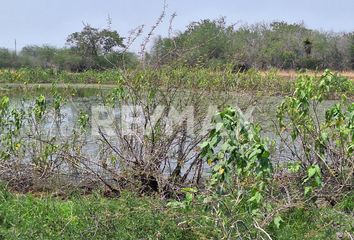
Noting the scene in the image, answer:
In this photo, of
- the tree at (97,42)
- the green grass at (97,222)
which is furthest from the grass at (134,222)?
the tree at (97,42)

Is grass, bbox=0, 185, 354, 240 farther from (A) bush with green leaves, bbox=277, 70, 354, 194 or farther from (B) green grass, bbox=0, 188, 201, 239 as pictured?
(A) bush with green leaves, bbox=277, 70, 354, 194

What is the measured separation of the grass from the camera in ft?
11.9

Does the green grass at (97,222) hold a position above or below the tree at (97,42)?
below

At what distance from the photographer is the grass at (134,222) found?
3613 millimetres

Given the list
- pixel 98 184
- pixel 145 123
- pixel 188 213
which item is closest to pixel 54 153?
pixel 98 184

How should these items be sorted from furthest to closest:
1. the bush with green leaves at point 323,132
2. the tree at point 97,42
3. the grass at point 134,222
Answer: the tree at point 97,42, the bush with green leaves at point 323,132, the grass at point 134,222

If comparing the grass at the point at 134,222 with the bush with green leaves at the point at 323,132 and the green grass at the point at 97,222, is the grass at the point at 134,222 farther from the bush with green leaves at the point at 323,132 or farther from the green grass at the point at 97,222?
the bush with green leaves at the point at 323,132

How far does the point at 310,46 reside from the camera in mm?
31531

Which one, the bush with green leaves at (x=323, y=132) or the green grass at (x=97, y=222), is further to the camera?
the bush with green leaves at (x=323, y=132)

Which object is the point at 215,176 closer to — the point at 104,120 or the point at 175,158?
the point at 175,158

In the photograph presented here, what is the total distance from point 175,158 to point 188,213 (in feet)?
5.55

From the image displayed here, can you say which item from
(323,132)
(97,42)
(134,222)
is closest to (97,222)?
(134,222)

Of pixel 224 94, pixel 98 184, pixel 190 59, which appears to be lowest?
pixel 98 184

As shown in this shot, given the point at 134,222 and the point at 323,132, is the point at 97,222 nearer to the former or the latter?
the point at 134,222
